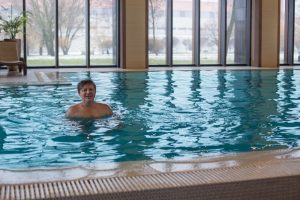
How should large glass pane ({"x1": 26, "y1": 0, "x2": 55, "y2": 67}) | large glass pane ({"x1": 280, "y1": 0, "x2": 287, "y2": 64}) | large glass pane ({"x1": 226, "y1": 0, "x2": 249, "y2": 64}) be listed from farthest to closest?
large glass pane ({"x1": 280, "y1": 0, "x2": 287, "y2": 64}) < large glass pane ({"x1": 226, "y1": 0, "x2": 249, "y2": 64}) < large glass pane ({"x1": 26, "y1": 0, "x2": 55, "y2": 67})

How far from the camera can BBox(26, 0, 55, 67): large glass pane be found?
1606cm

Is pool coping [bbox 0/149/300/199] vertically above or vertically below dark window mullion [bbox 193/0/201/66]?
below

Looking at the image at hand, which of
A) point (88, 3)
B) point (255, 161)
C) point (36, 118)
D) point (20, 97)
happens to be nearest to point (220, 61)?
point (88, 3)

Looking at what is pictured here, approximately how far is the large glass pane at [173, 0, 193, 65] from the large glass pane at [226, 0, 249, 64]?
152 cm

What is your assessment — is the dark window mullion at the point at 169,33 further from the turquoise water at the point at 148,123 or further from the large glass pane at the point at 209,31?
the turquoise water at the point at 148,123

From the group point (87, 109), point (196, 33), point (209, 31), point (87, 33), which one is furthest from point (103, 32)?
point (87, 109)

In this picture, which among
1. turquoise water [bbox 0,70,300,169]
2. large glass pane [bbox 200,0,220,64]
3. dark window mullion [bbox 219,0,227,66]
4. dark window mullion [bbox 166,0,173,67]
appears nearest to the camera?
turquoise water [bbox 0,70,300,169]

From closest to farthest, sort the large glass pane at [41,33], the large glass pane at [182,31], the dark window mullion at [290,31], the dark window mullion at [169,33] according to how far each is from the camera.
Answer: the large glass pane at [41,33], the dark window mullion at [169,33], the large glass pane at [182,31], the dark window mullion at [290,31]

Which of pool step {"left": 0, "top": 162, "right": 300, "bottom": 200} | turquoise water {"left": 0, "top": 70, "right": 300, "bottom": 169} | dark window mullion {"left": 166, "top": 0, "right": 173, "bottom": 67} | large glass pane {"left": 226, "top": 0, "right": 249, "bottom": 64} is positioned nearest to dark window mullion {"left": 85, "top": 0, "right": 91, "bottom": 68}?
dark window mullion {"left": 166, "top": 0, "right": 173, "bottom": 67}

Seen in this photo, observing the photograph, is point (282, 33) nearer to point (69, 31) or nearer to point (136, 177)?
point (69, 31)

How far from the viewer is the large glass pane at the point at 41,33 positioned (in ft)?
52.7

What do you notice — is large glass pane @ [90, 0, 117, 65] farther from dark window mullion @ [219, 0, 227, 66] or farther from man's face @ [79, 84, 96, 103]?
man's face @ [79, 84, 96, 103]

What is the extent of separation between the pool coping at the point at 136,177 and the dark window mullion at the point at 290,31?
16.2 m

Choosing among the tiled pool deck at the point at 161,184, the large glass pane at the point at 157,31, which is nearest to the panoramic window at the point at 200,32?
the large glass pane at the point at 157,31
